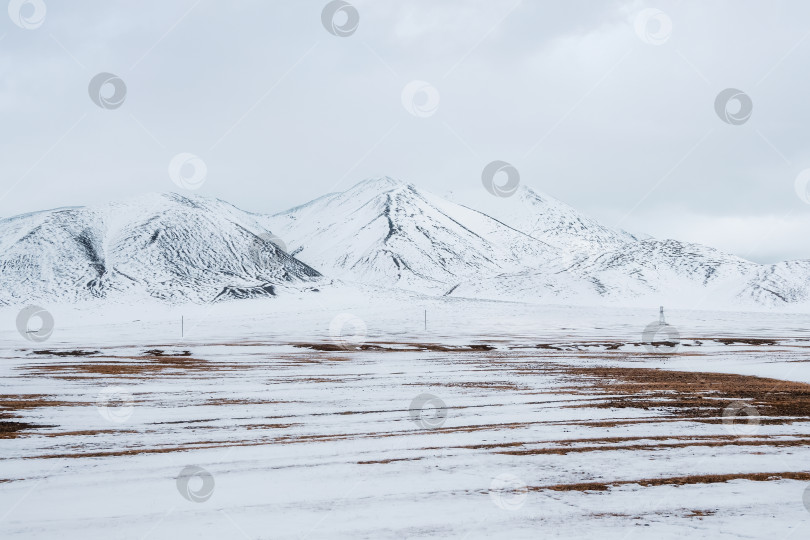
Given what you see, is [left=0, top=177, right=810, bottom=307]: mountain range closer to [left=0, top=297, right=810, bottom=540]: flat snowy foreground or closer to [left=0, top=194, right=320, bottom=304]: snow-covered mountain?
[left=0, top=194, right=320, bottom=304]: snow-covered mountain

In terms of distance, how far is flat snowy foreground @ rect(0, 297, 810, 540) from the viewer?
7.11 metres

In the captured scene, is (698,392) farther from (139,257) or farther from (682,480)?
(139,257)

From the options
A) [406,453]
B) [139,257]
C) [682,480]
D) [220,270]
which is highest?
[139,257]

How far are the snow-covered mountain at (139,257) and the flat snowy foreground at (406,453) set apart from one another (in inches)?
3342

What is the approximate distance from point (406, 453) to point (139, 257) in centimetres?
11850

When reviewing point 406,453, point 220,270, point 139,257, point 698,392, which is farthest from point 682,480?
point 139,257

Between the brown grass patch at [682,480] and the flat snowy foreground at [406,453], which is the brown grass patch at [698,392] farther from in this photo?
the brown grass patch at [682,480]

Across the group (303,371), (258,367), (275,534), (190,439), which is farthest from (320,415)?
(258,367)

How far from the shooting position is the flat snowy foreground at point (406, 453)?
7.11 meters

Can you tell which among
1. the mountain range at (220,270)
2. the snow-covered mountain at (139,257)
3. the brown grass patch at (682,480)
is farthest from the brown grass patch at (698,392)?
the snow-covered mountain at (139,257)

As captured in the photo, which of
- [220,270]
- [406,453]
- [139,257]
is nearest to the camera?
[406,453]

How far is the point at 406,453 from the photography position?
33.2 feet

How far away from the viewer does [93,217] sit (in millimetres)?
135625

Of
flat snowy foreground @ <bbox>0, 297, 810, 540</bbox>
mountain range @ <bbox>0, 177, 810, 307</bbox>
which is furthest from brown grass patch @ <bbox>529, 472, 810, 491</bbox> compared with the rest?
mountain range @ <bbox>0, 177, 810, 307</bbox>
